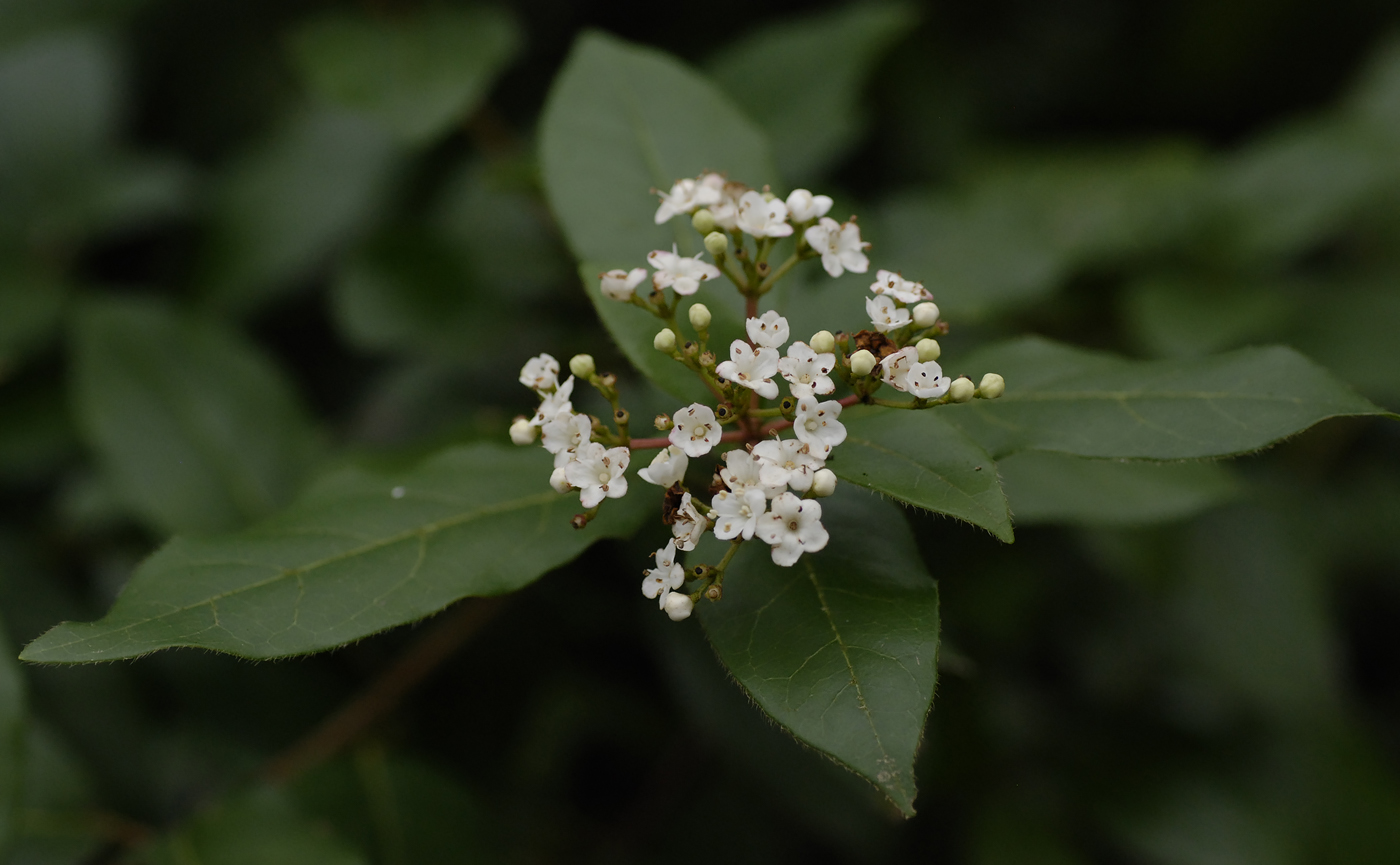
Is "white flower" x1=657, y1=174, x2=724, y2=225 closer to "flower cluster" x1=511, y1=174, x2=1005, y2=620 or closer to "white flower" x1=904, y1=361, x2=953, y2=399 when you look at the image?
"flower cluster" x1=511, y1=174, x2=1005, y2=620

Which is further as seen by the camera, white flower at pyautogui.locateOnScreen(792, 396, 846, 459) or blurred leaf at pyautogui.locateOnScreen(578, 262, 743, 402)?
blurred leaf at pyautogui.locateOnScreen(578, 262, 743, 402)

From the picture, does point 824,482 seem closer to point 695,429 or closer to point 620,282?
point 695,429

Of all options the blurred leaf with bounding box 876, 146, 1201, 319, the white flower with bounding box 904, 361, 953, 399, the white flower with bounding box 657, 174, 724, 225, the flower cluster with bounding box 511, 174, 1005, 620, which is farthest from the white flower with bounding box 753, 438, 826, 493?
the blurred leaf with bounding box 876, 146, 1201, 319

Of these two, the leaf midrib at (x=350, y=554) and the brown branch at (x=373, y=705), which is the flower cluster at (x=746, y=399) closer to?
the leaf midrib at (x=350, y=554)

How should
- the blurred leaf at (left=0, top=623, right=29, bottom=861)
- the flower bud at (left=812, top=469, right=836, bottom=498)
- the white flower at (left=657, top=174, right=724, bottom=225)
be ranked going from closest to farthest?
Result: the flower bud at (left=812, top=469, right=836, bottom=498) < the white flower at (left=657, top=174, right=724, bottom=225) < the blurred leaf at (left=0, top=623, right=29, bottom=861)

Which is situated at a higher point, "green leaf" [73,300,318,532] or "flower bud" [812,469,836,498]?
"flower bud" [812,469,836,498]

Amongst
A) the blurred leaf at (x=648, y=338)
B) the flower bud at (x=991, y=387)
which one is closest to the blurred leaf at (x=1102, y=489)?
the flower bud at (x=991, y=387)

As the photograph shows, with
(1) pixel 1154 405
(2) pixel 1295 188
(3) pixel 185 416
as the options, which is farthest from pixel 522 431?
(2) pixel 1295 188
